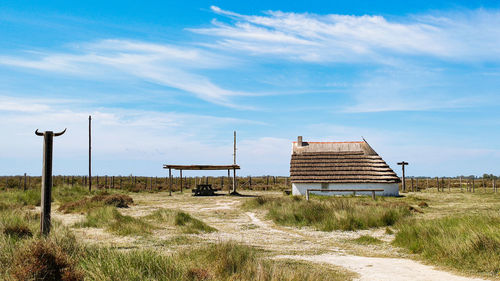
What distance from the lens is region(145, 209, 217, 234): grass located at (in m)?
15.9

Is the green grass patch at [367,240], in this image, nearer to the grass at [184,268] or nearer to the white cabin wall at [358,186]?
the grass at [184,268]

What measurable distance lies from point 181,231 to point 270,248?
14.0 feet

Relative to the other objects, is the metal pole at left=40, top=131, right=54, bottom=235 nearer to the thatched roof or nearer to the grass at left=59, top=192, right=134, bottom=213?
the grass at left=59, top=192, right=134, bottom=213

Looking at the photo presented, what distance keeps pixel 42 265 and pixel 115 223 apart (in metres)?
8.51

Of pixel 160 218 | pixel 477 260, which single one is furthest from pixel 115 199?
pixel 477 260

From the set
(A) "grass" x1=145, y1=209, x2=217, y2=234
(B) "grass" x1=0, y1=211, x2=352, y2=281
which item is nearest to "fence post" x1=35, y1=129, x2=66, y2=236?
(B) "grass" x1=0, y1=211, x2=352, y2=281

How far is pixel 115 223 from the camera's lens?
51.8ft

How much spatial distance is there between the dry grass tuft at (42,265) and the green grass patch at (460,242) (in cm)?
780

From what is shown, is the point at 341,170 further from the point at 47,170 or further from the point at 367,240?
the point at 47,170

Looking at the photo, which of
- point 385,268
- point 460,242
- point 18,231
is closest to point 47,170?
point 18,231

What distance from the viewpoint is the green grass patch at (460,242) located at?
9.68m

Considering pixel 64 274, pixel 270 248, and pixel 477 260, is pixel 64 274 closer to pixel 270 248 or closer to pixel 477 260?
pixel 270 248

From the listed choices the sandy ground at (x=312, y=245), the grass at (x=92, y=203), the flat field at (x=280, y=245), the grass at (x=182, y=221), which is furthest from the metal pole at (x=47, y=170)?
the grass at (x=92, y=203)

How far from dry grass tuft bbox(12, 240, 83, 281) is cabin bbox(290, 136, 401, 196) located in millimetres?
30215
